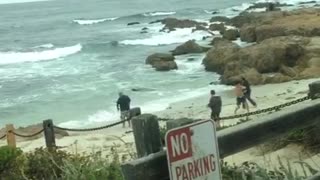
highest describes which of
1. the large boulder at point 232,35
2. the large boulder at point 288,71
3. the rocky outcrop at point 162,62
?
the large boulder at point 232,35

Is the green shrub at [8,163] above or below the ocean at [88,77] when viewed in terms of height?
above

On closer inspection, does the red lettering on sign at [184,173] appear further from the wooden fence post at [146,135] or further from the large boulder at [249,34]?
the large boulder at [249,34]

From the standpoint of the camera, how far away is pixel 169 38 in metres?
58.6

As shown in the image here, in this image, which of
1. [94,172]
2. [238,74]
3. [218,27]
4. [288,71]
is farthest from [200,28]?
[94,172]

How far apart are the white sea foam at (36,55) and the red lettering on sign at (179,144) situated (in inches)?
1918

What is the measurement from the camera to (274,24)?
40.2 m

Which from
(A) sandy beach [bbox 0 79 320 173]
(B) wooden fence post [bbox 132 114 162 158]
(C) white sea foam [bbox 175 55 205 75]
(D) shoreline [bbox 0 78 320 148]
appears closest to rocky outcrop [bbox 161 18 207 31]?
(C) white sea foam [bbox 175 55 205 75]

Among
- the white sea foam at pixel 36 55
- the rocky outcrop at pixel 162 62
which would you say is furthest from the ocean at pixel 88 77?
the rocky outcrop at pixel 162 62

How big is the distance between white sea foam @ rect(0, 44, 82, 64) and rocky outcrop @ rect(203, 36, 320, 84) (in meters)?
21.9

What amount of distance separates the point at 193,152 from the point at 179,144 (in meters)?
0.09

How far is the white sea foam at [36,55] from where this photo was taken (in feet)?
167

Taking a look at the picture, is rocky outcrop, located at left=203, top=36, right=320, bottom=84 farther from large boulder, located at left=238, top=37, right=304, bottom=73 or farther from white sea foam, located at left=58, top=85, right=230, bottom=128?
white sea foam, located at left=58, top=85, right=230, bottom=128

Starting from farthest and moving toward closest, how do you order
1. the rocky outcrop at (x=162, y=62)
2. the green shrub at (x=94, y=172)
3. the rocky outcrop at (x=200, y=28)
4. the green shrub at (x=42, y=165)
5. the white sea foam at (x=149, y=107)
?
the rocky outcrop at (x=200, y=28) < the rocky outcrop at (x=162, y=62) < the white sea foam at (x=149, y=107) < the green shrub at (x=42, y=165) < the green shrub at (x=94, y=172)

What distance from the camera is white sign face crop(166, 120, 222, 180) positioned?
8.21ft
